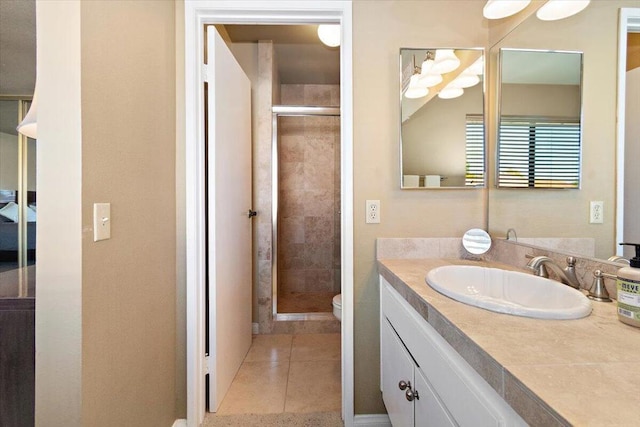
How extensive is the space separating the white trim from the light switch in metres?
1.64

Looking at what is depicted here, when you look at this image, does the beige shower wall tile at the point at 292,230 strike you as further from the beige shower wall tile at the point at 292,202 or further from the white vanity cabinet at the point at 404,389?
the white vanity cabinet at the point at 404,389

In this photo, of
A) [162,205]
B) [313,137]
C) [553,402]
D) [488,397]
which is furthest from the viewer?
[313,137]

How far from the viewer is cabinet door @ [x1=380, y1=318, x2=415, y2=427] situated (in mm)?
956

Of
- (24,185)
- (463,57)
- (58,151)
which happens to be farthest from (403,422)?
(24,185)

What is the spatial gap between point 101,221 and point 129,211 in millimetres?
157

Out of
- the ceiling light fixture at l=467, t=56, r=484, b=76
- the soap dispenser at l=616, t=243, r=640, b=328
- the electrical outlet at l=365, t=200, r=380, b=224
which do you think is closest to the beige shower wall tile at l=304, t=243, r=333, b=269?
the electrical outlet at l=365, t=200, r=380, b=224

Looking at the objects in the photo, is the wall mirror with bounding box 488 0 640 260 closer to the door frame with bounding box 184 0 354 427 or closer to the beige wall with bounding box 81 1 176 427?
the door frame with bounding box 184 0 354 427

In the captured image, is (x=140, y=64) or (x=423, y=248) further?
(x=423, y=248)

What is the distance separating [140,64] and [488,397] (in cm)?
154

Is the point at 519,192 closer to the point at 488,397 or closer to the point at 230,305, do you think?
the point at 488,397

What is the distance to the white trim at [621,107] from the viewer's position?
2.66ft

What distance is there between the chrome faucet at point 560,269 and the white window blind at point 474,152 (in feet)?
1.82

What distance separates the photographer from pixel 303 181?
3410mm

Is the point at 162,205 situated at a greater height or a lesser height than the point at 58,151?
lesser
